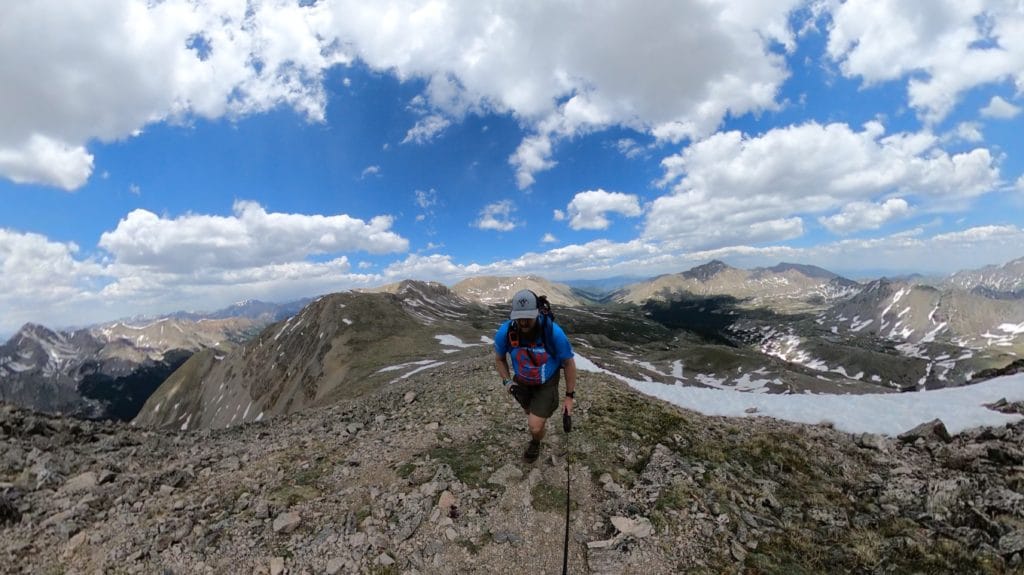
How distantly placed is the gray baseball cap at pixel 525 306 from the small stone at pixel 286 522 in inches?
243

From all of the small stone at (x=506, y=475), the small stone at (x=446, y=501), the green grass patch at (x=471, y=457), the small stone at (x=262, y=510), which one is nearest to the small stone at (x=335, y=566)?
the small stone at (x=446, y=501)

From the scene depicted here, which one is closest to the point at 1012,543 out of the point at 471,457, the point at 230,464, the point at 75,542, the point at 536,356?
the point at 536,356

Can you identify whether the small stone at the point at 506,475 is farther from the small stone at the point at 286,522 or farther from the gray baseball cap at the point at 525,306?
the small stone at the point at 286,522

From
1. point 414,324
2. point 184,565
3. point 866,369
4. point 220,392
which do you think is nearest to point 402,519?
point 184,565

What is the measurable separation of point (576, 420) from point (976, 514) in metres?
8.99

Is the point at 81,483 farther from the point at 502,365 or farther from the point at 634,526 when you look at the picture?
the point at 634,526

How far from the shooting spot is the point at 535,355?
34.0ft

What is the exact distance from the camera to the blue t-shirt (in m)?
10.4

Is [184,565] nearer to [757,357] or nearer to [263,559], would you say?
[263,559]

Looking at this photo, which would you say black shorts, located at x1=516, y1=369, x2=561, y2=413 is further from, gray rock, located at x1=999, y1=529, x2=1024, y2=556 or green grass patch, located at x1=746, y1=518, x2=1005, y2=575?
gray rock, located at x1=999, y1=529, x2=1024, y2=556

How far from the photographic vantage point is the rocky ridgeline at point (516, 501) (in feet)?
26.5

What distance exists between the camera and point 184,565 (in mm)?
8172

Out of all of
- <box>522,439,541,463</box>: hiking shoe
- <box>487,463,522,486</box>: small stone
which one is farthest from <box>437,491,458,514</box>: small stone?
<box>522,439,541,463</box>: hiking shoe

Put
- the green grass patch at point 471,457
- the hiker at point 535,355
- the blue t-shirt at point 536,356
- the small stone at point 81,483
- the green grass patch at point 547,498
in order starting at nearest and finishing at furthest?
the green grass patch at point 547,498, the hiker at point 535,355, the blue t-shirt at point 536,356, the green grass patch at point 471,457, the small stone at point 81,483
